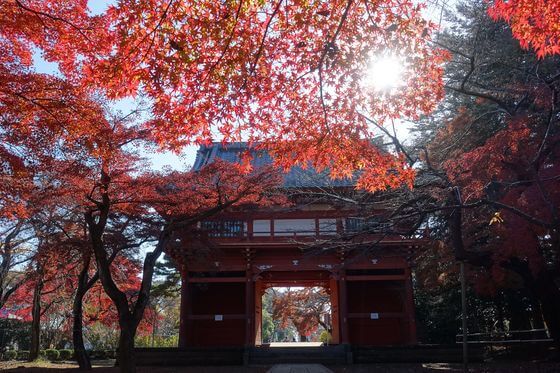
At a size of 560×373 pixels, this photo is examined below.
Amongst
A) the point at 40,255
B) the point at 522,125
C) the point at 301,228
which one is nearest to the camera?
the point at 522,125

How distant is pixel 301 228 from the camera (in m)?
17.1

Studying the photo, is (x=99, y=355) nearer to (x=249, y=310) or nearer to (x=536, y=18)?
(x=249, y=310)

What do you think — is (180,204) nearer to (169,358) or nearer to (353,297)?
(169,358)

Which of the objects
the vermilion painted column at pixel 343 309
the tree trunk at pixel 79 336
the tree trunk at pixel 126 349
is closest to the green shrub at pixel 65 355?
the tree trunk at pixel 79 336

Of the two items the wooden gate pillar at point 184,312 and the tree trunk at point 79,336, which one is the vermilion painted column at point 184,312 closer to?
the wooden gate pillar at point 184,312

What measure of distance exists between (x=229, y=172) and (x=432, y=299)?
13.5m

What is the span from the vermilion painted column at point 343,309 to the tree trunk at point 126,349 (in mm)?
7163

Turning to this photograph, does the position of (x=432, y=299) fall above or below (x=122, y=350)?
above

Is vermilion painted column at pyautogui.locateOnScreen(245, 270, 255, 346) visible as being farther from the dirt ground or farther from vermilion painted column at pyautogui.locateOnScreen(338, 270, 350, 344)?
vermilion painted column at pyautogui.locateOnScreen(338, 270, 350, 344)

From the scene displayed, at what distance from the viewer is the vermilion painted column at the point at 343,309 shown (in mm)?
15276

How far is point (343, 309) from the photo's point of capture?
613 inches

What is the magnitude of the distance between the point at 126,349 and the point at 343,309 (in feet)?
24.8

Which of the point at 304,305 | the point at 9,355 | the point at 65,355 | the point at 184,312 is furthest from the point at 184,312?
the point at 9,355

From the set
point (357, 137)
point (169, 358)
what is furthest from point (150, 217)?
point (357, 137)
